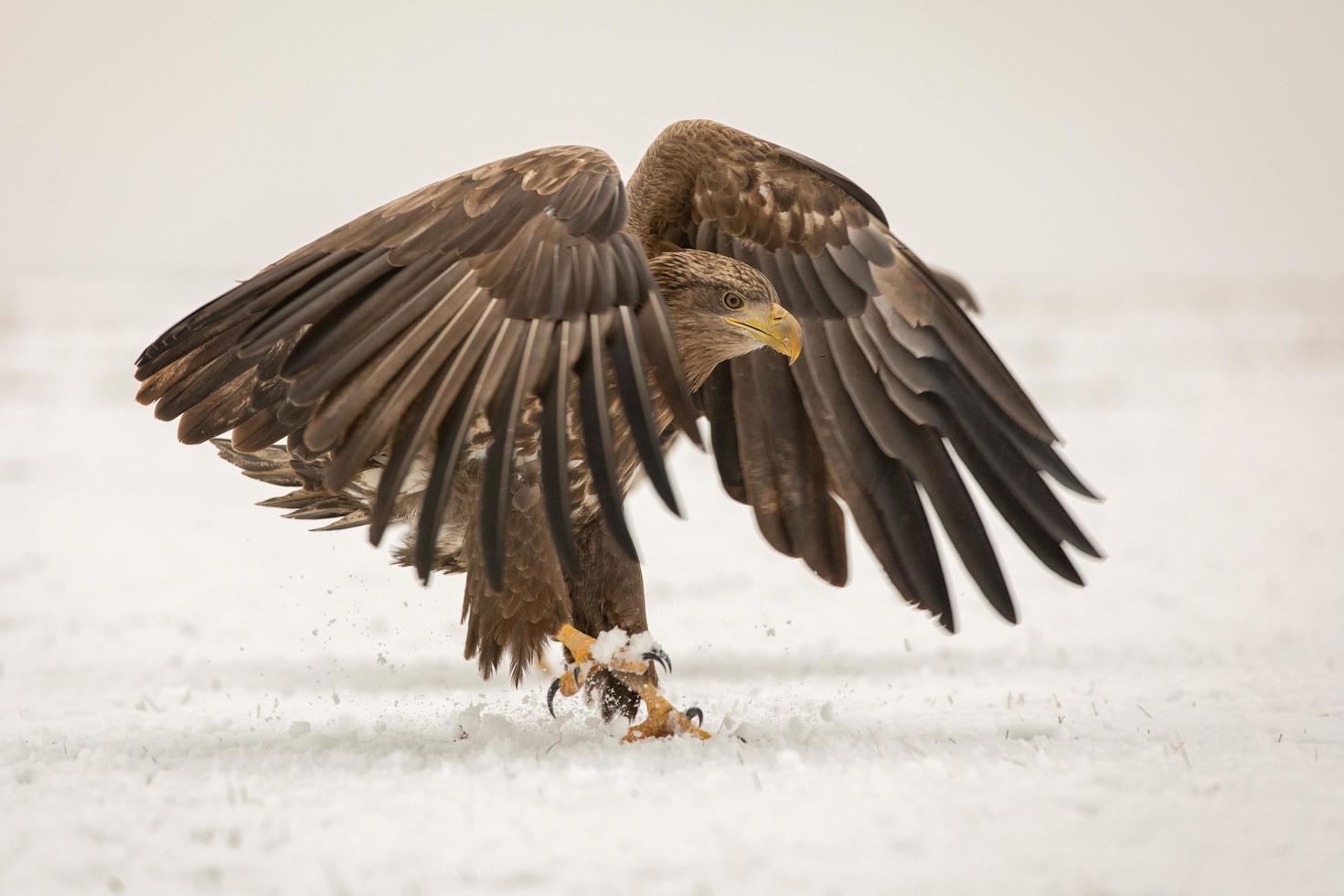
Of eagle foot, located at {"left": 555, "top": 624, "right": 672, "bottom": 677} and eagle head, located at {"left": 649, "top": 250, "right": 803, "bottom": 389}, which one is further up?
eagle head, located at {"left": 649, "top": 250, "right": 803, "bottom": 389}

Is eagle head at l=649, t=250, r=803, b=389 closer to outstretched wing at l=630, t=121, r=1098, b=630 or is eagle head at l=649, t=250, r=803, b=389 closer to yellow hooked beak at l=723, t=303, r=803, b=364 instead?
yellow hooked beak at l=723, t=303, r=803, b=364

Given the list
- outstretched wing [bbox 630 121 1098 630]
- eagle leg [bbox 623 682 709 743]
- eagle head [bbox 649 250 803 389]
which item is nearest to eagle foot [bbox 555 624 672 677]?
eagle leg [bbox 623 682 709 743]

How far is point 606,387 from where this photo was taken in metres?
3.44

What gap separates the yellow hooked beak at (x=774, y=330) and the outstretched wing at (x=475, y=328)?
26.0 inches

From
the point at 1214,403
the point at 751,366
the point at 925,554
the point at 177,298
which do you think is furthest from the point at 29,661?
the point at 177,298

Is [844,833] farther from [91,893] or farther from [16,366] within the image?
[16,366]

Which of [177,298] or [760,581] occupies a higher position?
[177,298]

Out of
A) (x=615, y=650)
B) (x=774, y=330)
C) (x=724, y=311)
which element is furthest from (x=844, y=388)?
(x=615, y=650)

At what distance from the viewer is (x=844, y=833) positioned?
2902 millimetres

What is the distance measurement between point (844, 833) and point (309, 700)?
2794 mm

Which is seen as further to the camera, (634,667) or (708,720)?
(708,720)

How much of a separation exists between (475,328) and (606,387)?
1.19 feet

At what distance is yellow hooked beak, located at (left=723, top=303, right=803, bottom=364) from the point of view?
420cm

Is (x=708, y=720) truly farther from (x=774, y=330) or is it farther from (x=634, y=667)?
(x=774, y=330)
